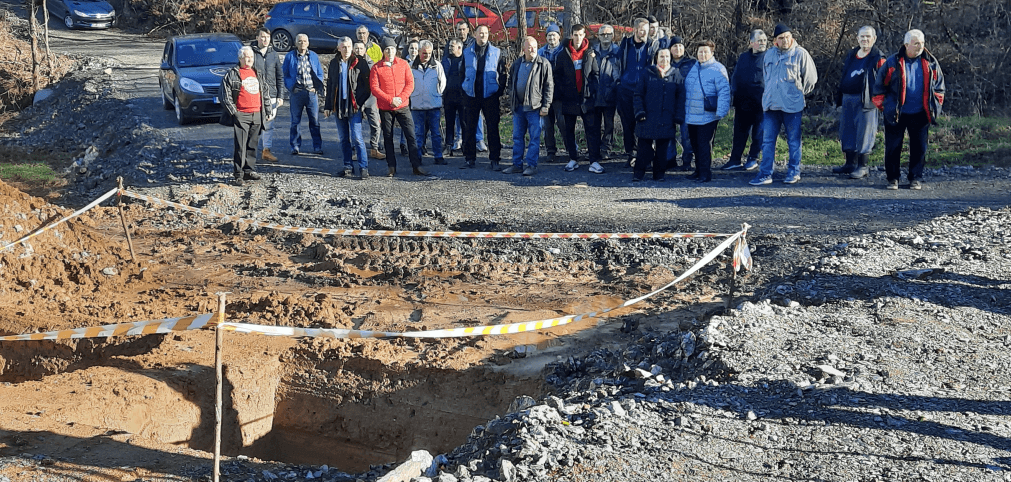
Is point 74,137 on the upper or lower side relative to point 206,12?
lower

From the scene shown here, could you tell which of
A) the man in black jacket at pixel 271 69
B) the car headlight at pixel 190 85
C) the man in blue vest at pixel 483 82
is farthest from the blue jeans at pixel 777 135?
the car headlight at pixel 190 85

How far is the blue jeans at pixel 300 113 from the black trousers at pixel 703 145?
604 cm

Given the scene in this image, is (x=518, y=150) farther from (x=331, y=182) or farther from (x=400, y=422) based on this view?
(x=400, y=422)

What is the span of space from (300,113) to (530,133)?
420 cm

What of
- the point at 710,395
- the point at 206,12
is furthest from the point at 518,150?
the point at 206,12

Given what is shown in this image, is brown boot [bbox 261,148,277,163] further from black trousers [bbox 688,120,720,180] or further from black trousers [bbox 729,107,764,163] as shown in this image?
black trousers [bbox 729,107,764,163]

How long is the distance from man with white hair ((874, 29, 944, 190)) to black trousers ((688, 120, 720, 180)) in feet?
6.86

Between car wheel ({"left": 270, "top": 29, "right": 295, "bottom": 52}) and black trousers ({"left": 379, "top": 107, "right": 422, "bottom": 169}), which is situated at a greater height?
car wheel ({"left": 270, "top": 29, "right": 295, "bottom": 52})

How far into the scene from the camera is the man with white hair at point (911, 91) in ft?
34.2

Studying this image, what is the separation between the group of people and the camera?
11.1m

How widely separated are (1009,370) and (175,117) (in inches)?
627

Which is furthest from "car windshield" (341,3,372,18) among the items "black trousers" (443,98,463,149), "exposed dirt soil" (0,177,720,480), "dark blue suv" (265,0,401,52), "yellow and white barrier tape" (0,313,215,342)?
"yellow and white barrier tape" (0,313,215,342)

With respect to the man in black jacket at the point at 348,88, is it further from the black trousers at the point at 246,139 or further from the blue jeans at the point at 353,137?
the black trousers at the point at 246,139

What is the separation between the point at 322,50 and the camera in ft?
83.2
